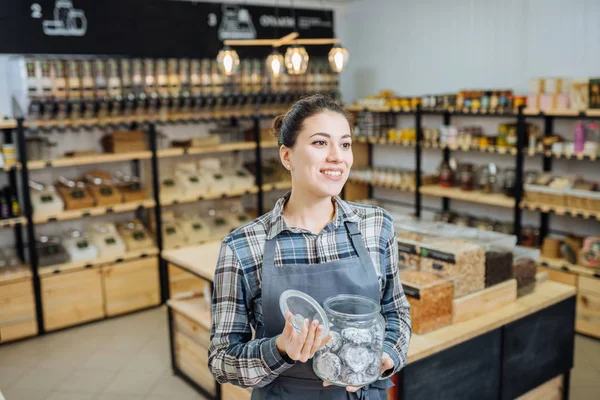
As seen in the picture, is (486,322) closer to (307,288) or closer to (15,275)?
(307,288)

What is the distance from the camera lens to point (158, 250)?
552 cm

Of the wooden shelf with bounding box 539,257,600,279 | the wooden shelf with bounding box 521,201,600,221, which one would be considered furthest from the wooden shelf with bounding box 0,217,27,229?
the wooden shelf with bounding box 539,257,600,279

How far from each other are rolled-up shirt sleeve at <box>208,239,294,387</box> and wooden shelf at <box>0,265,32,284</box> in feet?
12.5

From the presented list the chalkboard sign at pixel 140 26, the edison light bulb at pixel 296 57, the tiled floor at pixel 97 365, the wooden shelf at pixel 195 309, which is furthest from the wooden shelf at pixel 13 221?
the edison light bulb at pixel 296 57

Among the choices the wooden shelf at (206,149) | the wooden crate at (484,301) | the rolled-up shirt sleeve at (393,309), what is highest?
the wooden shelf at (206,149)

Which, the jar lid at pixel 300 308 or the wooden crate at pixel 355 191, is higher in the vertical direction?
the jar lid at pixel 300 308

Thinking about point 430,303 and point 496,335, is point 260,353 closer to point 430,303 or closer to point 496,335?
point 430,303

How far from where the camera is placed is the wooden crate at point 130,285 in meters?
5.25

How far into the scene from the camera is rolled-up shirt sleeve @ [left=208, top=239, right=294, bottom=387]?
4.94ft

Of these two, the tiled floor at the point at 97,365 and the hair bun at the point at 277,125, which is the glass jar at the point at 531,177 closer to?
the tiled floor at the point at 97,365

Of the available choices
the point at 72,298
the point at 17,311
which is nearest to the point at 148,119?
the point at 72,298

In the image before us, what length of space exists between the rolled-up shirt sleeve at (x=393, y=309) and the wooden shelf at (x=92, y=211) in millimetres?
4008

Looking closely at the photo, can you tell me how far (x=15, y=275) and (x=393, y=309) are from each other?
4.03 metres

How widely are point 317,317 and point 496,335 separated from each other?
1.76 metres
